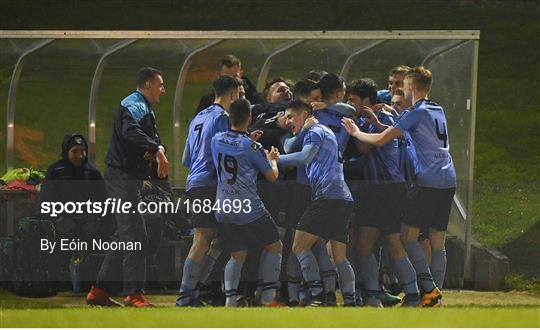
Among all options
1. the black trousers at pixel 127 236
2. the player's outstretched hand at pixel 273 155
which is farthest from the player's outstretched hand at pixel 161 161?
the player's outstretched hand at pixel 273 155

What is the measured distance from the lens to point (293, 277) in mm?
10641

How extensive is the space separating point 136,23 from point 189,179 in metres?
11.3

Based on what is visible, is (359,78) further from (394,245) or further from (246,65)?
(394,245)

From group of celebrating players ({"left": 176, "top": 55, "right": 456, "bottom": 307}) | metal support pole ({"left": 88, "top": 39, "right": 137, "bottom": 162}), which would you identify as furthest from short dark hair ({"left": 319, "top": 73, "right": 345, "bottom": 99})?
metal support pole ({"left": 88, "top": 39, "right": 137, "bottom": 162})

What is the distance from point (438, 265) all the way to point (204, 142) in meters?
1.90

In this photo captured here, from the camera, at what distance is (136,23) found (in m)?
21.7

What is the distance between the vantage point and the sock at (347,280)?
413 inches

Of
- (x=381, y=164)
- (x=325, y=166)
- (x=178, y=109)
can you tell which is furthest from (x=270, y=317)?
(x=178, y=109)

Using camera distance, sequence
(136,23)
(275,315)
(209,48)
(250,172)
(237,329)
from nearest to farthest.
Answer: (237,329)
(275,315)
(250,172)
(209,48)
(136,23)

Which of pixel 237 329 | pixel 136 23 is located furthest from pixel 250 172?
pixel 136 23

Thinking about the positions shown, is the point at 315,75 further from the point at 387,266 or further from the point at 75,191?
the point at 75,191

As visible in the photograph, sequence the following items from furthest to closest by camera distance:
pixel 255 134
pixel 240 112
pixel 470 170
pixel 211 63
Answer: pixel 211 63
pixel 470 170
pixel 255 134
pixel 240 112

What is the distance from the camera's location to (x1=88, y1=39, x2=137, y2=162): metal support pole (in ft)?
38.2

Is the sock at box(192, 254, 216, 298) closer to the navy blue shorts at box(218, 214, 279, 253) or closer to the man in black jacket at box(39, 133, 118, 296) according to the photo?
the navy blue shorts at box(218, 214, 279, 253)
